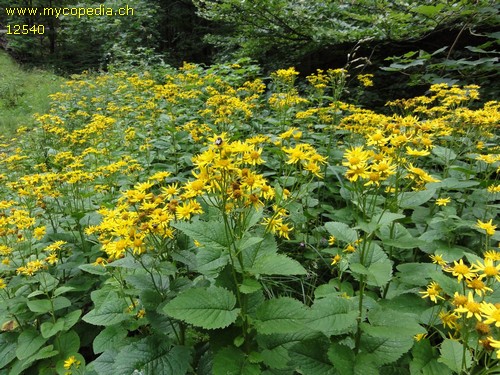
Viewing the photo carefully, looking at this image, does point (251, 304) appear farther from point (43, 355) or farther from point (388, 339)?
point (43, 355)

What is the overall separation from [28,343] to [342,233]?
1756 mm

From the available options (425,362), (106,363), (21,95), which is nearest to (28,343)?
(106,363)

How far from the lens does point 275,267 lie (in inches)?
51.1

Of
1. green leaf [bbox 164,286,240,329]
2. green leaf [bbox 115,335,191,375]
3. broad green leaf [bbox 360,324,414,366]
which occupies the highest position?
green leaf [bbox 164,286,240,329]

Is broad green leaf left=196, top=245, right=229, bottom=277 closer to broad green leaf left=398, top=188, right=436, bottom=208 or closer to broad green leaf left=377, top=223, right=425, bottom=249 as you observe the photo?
broad green leaf left=377, top=223, right=425, bottom=249

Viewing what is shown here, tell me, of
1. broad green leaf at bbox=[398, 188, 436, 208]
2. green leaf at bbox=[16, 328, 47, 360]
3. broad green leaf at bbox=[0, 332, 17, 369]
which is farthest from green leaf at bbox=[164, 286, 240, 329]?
broad green leaf at bbox=[0, 332, 17, 369]

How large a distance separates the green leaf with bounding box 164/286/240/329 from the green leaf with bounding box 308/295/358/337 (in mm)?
269

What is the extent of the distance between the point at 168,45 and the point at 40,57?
8017 millimetres

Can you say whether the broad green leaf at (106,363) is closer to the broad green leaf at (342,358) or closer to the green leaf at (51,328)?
the green leaf at (51,328)

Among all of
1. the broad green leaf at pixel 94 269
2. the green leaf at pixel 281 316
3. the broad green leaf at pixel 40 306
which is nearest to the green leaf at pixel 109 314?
the broad green leaf at pixel 94 269

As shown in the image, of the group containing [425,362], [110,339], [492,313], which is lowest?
[110,339]

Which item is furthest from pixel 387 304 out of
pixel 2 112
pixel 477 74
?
pixel 2 112

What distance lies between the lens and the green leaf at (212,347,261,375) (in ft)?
3.85

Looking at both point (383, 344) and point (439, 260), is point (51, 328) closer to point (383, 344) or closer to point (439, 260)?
point (383, 344)
